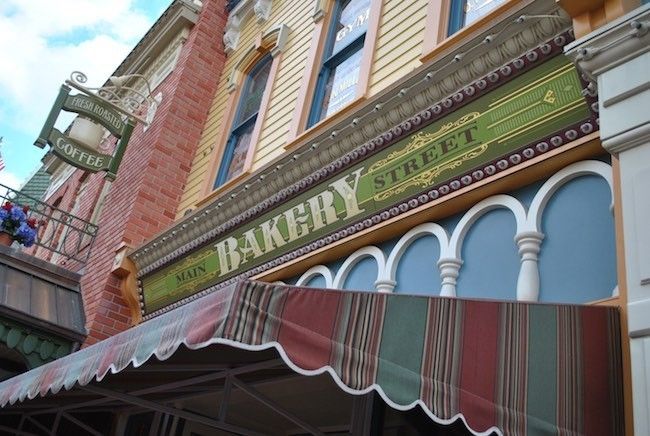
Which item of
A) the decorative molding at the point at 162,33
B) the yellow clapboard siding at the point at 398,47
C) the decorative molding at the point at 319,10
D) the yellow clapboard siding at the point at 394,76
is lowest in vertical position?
the yellow clapboard siding at the point at 394,76

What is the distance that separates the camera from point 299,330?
2697 mm

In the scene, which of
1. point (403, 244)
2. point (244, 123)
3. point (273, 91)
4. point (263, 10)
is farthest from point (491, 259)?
point (263, 10)

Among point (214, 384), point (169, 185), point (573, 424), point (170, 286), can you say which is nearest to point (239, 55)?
point (169, 185)

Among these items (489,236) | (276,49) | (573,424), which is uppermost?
(276,49)

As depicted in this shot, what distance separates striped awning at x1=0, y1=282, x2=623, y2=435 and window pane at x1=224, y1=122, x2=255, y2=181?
556 centimetres

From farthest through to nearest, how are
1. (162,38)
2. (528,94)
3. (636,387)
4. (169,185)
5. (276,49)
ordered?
Answer: (162,38) → (169,185) → (276,49) → (528,94) → (636,387)

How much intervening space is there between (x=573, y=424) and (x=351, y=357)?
0.91 m

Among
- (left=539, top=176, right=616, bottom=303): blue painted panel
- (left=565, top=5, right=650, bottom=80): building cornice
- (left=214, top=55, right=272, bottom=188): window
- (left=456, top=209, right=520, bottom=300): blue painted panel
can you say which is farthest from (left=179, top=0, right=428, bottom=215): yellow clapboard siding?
(left=565, top=5, right=650, bottom=80): building cornice

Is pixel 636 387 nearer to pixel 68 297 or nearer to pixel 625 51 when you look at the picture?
pixel 625 51

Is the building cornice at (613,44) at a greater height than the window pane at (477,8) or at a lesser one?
lesser

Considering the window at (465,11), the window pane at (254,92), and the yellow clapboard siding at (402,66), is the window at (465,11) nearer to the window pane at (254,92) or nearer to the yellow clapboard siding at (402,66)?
the yellow clapboard siding at (402,66)

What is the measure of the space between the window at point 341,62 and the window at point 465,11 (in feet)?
4.17

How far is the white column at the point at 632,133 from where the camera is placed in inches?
105

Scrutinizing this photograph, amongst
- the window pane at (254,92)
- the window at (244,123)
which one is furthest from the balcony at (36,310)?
the window pane at (254,92)
